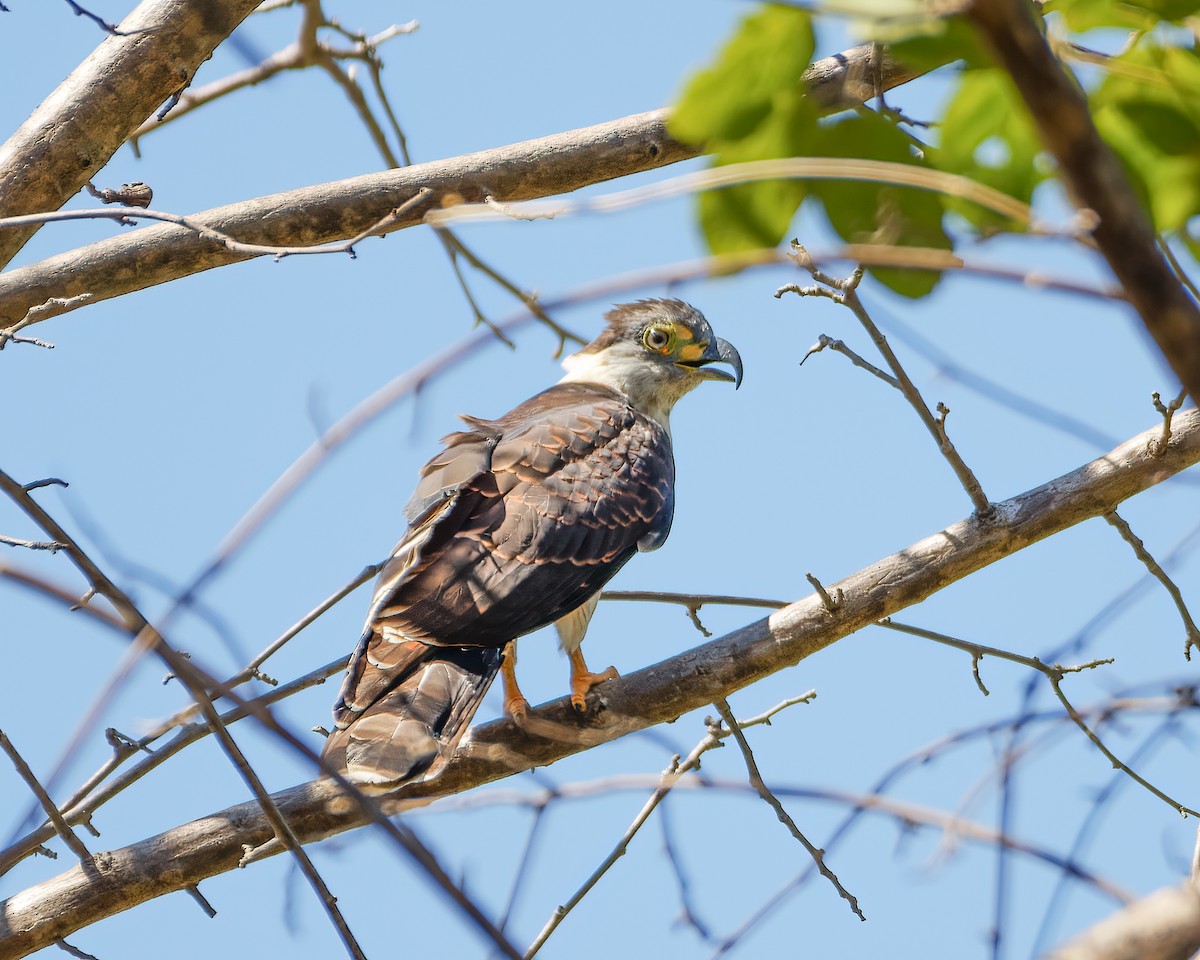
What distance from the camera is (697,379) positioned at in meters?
5.95

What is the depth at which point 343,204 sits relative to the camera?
3838mm

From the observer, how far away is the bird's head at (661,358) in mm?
5883

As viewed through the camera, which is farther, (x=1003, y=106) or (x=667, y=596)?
(x=667, y=596)

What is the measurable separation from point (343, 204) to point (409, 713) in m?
1.56

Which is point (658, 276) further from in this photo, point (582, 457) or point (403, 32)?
point (582, 457)

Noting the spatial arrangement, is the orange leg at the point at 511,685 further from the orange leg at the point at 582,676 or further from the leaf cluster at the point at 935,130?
the leaf cluster at the point at 935,130

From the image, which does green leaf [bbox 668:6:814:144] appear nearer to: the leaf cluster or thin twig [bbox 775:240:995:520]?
the leaf cluster

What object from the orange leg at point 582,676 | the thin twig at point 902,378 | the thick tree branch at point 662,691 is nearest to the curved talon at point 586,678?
the orange leg at point 582,676

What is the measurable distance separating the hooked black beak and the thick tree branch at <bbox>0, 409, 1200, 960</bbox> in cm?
243

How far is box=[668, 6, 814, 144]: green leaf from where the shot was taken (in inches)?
35.5

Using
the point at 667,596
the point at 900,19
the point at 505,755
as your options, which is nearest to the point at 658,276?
the point at 900,19

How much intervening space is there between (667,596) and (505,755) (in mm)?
982

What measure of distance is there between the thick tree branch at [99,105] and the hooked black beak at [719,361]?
2.84 metres

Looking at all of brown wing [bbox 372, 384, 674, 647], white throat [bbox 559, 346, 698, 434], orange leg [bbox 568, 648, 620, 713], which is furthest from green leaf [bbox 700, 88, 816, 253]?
white throat [bbox 559, 346, 698, 434]
